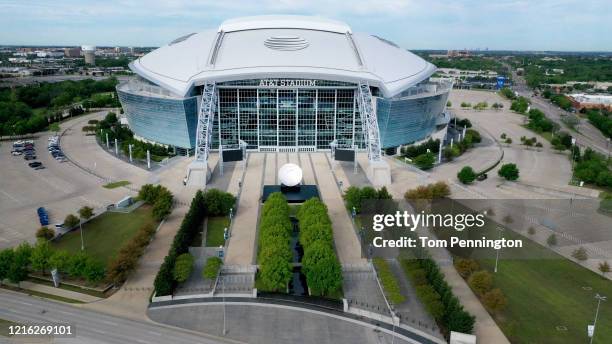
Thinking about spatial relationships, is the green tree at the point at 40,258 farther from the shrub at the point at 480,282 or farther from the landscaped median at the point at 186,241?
the shrub at the point at 480,282

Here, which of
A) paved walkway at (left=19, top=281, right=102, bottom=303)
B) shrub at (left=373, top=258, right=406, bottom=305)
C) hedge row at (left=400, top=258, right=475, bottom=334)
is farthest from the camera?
paved walkway at (left=19, top=281, right=102, bottom=303)

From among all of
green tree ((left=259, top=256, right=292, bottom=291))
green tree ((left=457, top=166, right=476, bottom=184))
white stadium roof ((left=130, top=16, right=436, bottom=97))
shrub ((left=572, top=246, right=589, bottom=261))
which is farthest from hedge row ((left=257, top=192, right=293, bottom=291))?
white stadium roof ((left=130, top=16, right=436, bottom=97))

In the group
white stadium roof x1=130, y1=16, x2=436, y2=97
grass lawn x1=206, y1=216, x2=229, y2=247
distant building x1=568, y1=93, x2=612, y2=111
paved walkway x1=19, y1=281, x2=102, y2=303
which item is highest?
white stadium roof x1=130, y1=16, x2=436, y2=97

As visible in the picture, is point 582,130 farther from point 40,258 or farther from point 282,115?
point 40,258

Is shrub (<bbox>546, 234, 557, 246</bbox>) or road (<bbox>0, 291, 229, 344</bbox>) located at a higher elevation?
shrub (<bbox>546, 234, 557, 246</bbox>)

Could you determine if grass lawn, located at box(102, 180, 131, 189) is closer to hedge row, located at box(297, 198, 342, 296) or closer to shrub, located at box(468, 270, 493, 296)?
hedge row, located at box(297, 198, 342, 296)

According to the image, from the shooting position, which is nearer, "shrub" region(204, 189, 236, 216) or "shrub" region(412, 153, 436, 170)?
"shrub" region(204, 189, 236, 216)

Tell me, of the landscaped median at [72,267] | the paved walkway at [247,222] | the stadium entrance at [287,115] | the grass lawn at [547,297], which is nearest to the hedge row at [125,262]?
the landscaped median at [72,267]
